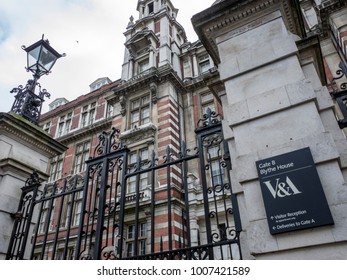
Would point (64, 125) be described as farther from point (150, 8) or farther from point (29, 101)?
point (29, 101)

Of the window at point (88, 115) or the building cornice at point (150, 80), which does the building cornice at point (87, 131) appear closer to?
the window at point (88, 115)

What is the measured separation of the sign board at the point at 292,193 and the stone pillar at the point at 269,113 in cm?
6

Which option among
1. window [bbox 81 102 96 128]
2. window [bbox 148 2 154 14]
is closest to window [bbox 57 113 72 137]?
window [bbox 81 102 96 128]

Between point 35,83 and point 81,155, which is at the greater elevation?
point 81,155

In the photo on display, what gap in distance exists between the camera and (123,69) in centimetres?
2048

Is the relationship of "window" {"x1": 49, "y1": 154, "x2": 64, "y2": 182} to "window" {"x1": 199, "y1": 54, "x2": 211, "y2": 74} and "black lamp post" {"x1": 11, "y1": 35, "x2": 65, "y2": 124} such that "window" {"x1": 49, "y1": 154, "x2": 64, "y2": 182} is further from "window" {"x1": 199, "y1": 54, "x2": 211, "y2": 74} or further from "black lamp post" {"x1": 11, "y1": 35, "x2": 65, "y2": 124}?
"black lamp post" {"x1": 11, "y1": 35, "x2": 65, "y2": 124}

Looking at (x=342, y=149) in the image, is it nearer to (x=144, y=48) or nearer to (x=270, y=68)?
(x=270, y=68)

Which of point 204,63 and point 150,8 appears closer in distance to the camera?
point 204,63

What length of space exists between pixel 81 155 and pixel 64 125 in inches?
191

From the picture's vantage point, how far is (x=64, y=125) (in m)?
24.0

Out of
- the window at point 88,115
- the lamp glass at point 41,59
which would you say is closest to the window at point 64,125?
the window at point 88,115

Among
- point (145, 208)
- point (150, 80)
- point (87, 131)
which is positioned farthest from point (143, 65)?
point (145, 208)

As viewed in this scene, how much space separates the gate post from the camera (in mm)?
4724
